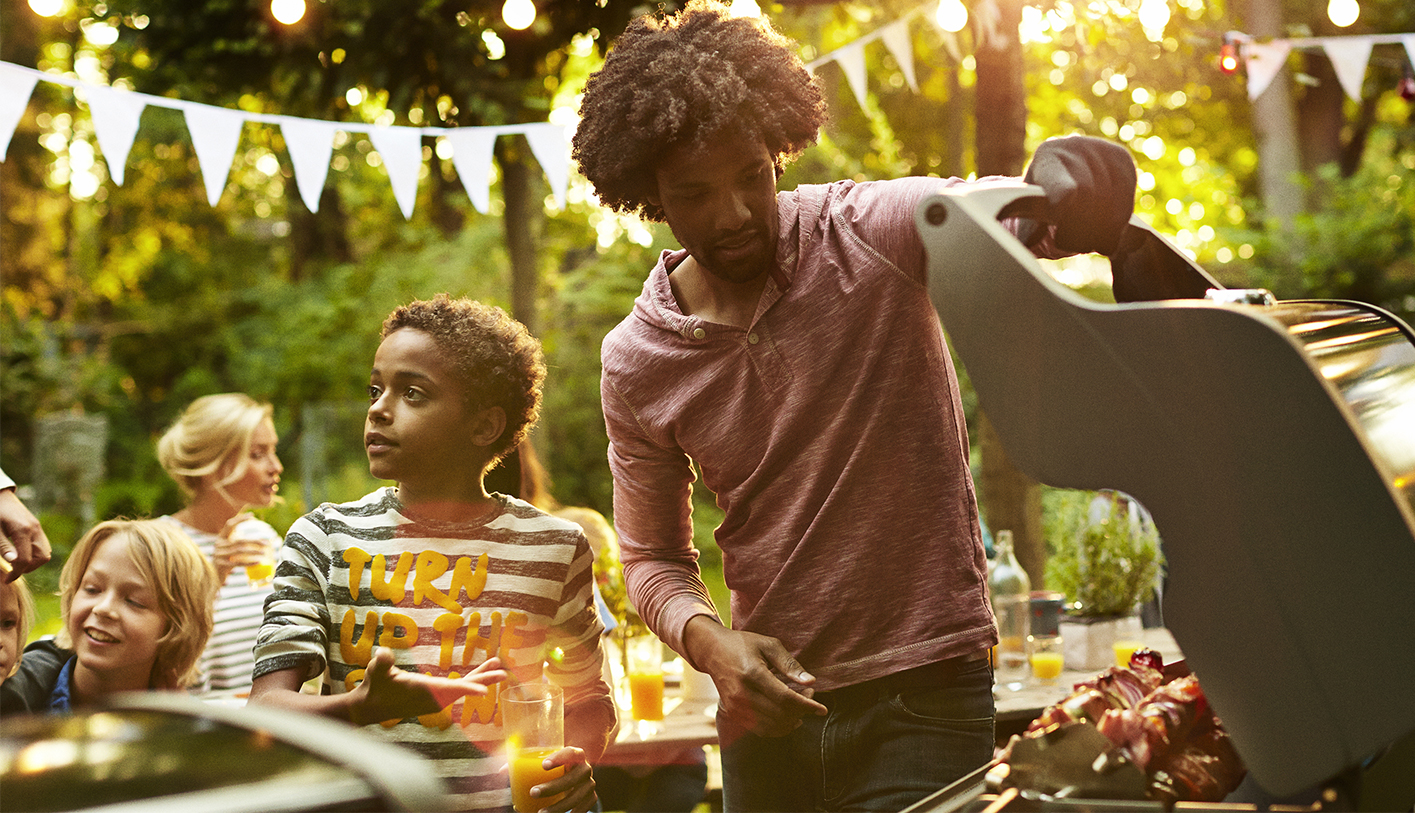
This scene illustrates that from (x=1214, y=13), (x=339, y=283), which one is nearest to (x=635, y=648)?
(x=1214, y=13)

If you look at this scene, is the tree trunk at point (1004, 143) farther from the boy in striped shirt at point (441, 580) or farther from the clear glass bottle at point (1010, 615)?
the boy in striped shirt at point (441, 580)

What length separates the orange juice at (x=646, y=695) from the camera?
9.66 ft

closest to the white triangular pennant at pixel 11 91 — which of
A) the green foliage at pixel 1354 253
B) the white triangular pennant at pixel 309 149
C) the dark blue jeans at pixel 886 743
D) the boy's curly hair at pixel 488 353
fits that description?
the white triangular pennant at pixel 309 149

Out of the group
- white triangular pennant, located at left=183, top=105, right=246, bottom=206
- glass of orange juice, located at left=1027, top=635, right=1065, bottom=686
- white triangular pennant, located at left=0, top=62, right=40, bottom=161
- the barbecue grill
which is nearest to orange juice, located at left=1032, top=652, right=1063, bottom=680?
glass of orange juice, located at left=1027, top=635, right=1065, bottom=686

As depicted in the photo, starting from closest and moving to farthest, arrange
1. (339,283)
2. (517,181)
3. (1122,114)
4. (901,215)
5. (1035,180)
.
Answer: (1035,180) < (901,215) < (1122,114) < (517,181) < (339,283)

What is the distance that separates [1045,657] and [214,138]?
3.15m

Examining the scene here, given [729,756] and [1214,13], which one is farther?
[1214,13]

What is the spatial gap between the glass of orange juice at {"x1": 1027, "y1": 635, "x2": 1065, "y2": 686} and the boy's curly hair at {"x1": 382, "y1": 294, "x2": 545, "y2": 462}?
1.61 metres

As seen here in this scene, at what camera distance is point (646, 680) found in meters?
2.94

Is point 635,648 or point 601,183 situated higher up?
point 601,183

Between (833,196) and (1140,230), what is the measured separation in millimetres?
512

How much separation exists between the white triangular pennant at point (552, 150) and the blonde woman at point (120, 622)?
2.21 metres

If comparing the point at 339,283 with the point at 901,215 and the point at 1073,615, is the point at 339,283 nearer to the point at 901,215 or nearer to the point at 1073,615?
the point at 1073,615

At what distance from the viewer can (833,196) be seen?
69.9 inches
